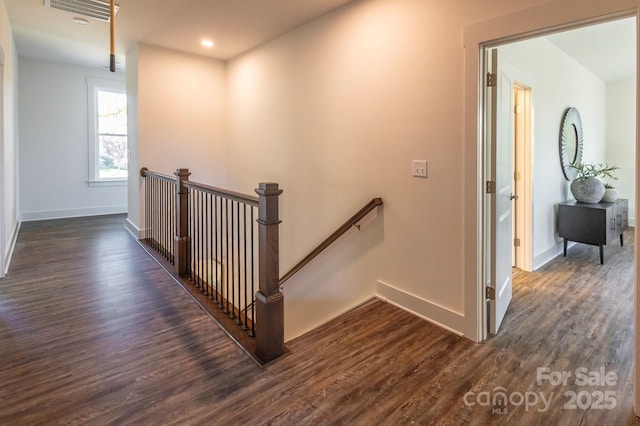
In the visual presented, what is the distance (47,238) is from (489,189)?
5679mm

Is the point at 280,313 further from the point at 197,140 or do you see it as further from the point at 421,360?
the point at 197,140

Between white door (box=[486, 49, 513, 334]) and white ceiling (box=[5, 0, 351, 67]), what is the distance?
163cm

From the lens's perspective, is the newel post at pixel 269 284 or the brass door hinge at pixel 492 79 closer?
the newel post at pixel 269 284

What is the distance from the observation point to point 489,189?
2.43 metres

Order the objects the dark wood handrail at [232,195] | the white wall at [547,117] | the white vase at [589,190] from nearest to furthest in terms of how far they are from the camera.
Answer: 1. the dark wood handrail at [232,195]
2. the white wall at [547,117]
3. the white vase at [589,190]

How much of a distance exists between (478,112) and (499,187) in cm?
60

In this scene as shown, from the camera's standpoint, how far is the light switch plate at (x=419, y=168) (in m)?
2.60

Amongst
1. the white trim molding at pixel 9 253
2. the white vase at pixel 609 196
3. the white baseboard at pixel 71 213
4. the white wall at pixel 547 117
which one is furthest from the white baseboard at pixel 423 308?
the white baseboard at pixel 71 213

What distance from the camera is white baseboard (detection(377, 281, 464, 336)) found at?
250 cm

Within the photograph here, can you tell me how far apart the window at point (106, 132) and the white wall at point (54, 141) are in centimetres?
10

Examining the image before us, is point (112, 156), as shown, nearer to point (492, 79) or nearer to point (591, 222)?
point (492, 79)

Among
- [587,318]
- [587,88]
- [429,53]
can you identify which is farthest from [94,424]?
[587,88]

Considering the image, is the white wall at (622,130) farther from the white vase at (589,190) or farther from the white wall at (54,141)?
the white wall at (54,141)

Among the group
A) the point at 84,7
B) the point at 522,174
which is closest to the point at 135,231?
Result: the point at 84,7
